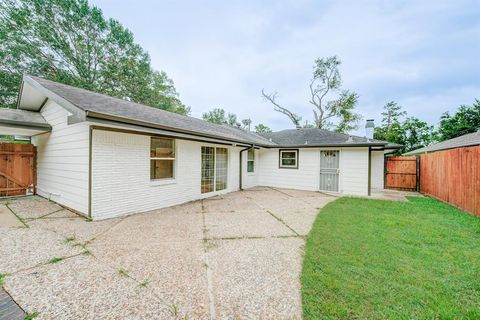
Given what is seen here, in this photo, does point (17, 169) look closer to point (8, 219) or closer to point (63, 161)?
point (63, 161)

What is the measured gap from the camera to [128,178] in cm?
520

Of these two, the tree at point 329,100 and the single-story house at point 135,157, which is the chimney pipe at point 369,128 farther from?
the tree at point 329,100

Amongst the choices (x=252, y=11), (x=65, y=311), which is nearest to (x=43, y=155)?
(x=65, y=311)

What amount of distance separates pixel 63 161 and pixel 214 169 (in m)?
4.86

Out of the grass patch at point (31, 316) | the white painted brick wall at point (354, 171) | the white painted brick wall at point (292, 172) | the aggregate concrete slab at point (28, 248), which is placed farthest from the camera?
the white painted brick wall at point (292, 172)

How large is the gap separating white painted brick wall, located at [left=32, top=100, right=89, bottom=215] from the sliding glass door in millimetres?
3768

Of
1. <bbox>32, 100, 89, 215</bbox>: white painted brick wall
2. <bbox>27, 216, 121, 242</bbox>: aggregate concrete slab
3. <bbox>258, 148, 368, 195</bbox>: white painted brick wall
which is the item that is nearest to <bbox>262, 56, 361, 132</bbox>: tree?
<bbox>258, 148, 368, 195</bbox>: white painted brick wall

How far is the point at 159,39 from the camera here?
1248 centimetres

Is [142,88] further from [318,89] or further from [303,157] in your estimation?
[318,89]

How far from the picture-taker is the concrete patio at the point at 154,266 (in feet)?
6.55

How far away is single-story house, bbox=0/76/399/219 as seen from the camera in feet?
15.5

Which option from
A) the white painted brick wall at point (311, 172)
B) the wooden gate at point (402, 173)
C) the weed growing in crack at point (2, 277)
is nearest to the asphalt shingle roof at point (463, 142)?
the wooden gate at point (402, 173)

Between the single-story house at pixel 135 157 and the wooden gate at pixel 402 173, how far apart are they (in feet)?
5.45

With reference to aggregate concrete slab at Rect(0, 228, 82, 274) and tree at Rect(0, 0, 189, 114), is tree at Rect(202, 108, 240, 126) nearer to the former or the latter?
tree at Rect(0, 0, 189, 114)
